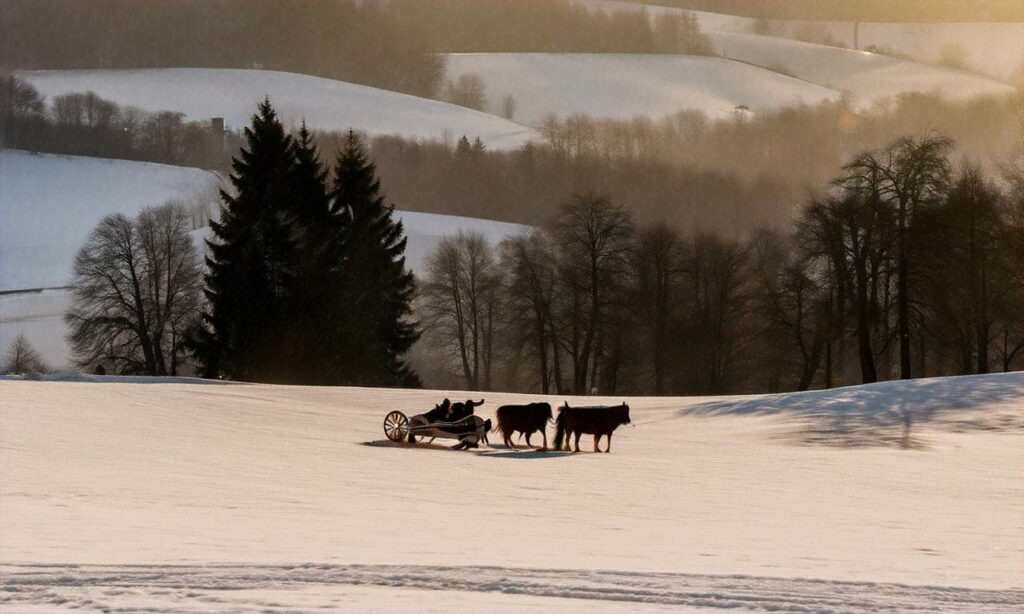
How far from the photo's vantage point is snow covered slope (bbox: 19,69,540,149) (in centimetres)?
13850

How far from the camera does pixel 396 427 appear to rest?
78.6ft

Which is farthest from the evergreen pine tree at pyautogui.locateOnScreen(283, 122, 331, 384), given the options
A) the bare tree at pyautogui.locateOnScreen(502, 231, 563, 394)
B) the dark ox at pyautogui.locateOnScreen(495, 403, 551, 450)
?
the dark ox at pyautogui.locateOnScreen(495, 403, 551, 450)

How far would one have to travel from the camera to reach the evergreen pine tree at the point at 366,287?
52.9 m

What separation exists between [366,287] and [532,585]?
47.9 m

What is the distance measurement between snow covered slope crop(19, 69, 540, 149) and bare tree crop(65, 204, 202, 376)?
6511cm

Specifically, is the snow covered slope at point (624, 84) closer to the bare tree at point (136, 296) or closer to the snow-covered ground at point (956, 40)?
the snow-covered ground at point (956, 40)

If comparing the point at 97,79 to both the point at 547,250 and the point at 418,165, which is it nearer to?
the point at 418,165

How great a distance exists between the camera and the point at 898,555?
12.2 meters

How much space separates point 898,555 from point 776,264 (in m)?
60.9

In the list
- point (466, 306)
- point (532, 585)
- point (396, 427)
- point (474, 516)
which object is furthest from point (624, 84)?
point (532, 585)

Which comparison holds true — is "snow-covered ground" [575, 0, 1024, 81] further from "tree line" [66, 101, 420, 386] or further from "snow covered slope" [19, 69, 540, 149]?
"tree line" [66, 101, 420, 386]

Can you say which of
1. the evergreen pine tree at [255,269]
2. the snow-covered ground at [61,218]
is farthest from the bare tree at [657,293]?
the snow-covered ground at [61,218]

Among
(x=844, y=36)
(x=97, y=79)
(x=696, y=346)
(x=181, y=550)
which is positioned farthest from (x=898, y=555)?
(x=844, y=36)

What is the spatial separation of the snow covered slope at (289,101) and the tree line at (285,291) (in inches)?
2864
